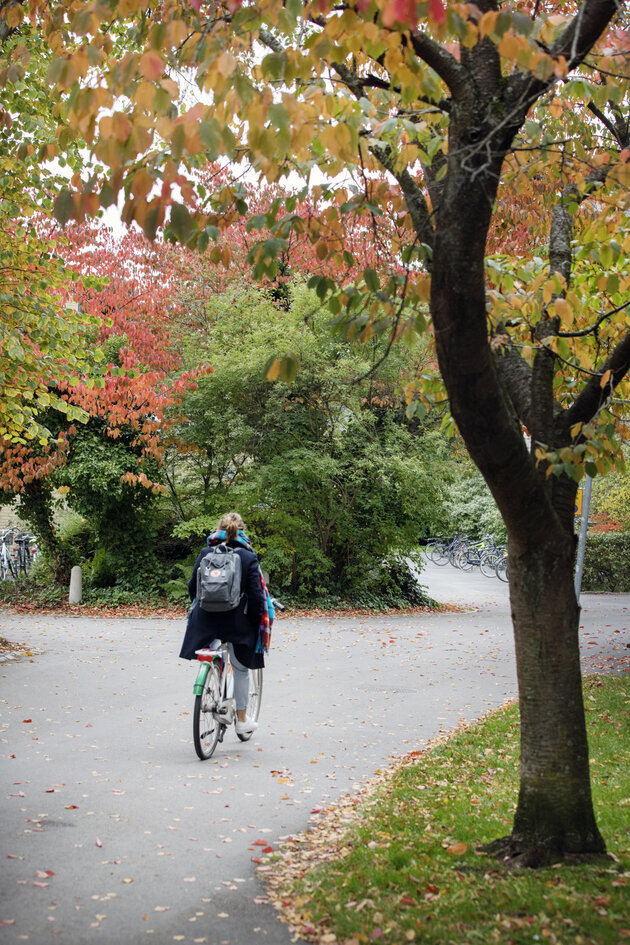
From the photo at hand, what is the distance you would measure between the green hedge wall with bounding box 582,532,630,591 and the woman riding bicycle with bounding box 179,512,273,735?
20.6 m

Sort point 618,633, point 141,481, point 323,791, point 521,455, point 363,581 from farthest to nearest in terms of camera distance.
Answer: point 363,581 → point 141,481 → point 618,633 → point 323,791 → point 521,455

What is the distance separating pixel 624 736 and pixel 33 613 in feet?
45.5

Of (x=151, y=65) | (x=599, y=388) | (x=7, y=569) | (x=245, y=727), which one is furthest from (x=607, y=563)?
(x=151, y=65)

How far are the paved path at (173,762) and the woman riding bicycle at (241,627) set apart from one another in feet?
1.92

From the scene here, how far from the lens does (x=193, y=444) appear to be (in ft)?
63.6

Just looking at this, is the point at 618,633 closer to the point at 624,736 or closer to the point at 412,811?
the point at 624,736

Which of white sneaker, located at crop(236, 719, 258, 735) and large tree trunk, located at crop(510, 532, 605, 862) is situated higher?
large tree trunk, located at crop(510, 532, 605, 862)

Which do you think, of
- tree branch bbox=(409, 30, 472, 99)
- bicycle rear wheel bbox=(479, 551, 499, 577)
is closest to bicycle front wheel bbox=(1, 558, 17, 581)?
bicycle rear wheel bbox=(479, 551, 499, 577)

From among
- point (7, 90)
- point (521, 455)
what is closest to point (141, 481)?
point (7, 90)

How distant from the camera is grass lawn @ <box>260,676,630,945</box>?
3.75m

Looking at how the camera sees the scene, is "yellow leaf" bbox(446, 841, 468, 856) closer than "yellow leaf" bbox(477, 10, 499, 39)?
No

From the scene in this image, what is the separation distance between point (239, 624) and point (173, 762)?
4.12 ft

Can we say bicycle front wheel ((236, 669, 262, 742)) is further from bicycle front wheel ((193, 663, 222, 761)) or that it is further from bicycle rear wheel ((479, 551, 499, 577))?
bicycle rear wheel ((479, 551, 499, 577))

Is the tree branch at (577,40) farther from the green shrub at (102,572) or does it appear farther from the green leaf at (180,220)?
the green shrub at (102,572)
